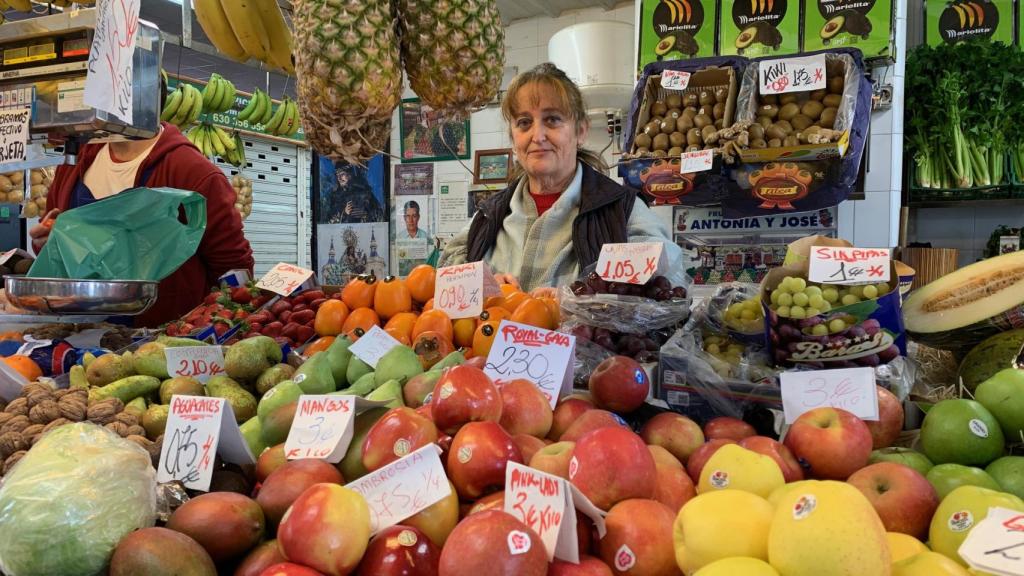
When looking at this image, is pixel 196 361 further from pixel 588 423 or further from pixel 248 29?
pixel 248 29

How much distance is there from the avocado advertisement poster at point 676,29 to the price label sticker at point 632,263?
289cm

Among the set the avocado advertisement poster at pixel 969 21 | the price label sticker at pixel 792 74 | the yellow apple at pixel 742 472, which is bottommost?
the yellow apple at pixel 742 472

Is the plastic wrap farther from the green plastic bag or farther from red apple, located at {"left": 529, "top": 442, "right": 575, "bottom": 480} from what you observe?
the green plastic bag

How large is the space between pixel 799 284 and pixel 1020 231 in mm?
3862

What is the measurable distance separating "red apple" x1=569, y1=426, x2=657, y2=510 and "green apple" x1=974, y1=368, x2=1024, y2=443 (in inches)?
30.0

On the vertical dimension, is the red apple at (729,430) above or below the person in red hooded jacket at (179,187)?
below

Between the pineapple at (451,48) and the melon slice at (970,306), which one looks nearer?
the melon slice at (970,306)

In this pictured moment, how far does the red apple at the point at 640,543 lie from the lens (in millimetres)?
903

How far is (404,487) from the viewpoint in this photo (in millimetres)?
992

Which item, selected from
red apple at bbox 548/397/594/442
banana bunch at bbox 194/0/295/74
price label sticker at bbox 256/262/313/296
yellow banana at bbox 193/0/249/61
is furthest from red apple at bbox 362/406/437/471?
yellow banana at bbox 193/0/249/61

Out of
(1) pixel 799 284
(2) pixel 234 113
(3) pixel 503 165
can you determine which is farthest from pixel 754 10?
(2) pixel 234 113

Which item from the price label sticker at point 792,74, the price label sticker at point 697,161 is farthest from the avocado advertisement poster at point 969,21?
the price label sticker at point 697,161

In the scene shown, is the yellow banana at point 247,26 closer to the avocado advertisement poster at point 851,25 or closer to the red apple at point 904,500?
Answer: the red apple at point 904,500

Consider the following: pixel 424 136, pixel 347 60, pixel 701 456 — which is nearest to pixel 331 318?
pixel 347 60
